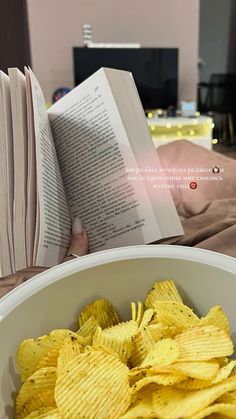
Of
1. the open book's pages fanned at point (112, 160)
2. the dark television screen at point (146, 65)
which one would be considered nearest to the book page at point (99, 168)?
the open book's pages fanned at point (112, 160)

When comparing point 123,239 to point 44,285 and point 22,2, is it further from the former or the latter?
point 22,2

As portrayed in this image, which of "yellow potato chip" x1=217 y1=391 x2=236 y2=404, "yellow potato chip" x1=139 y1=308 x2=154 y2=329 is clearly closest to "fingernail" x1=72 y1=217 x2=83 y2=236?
"yellow potato chip" x1=139 y1=308 x2=154 y2=329

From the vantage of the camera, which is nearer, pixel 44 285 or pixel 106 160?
pixel 44 285

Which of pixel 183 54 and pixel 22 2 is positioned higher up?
pixel 22 2

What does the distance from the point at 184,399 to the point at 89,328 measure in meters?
0.13

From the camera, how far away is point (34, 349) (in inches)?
14.3

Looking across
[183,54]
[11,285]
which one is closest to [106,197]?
[11,285]

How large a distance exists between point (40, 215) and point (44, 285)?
117 millimetres

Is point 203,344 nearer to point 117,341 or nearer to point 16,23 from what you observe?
point 117,341

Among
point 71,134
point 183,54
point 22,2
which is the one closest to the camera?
point 71,134

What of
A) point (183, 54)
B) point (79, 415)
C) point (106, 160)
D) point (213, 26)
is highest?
point (213, 26)

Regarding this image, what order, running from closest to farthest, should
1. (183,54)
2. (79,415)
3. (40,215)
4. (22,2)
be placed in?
(79,415)
(40,215)
(22,2)
(183,54)

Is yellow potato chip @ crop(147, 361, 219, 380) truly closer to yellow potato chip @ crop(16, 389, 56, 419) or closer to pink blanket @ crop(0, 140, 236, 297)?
yellow potato chip @ crop(16, 389, 56, 419)

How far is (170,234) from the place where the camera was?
21.7 inches
